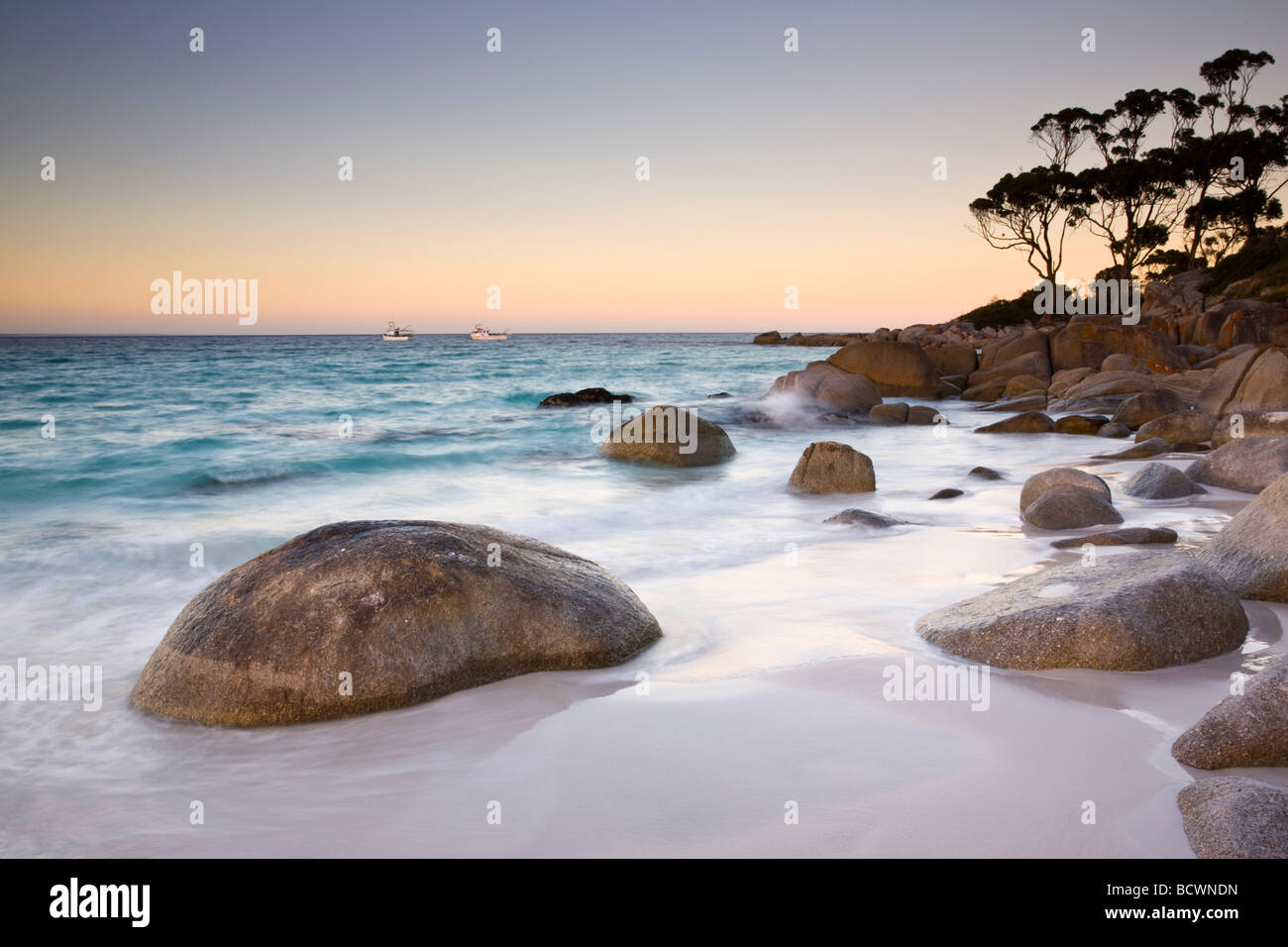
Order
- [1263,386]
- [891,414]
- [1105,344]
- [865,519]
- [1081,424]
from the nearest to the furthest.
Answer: [865,519] → [1263,386] → [1081,424] → [891,414] → [1105,344]

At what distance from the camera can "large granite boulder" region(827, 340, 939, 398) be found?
903 inches

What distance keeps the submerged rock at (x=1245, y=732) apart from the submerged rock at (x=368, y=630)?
7.69 ft

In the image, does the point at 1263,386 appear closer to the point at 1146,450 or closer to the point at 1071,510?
the point at 1146,450

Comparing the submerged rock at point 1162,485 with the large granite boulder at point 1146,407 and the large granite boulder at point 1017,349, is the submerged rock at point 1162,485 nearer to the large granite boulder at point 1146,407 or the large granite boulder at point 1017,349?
the large granite boulder at point 1146,407

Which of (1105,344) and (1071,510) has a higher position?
(1105,344)

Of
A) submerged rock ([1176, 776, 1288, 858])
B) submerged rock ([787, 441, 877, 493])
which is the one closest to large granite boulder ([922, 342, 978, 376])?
submerged rock ([787, 441, 877, 493])

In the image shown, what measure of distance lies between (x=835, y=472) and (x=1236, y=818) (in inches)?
280

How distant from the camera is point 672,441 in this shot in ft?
38.6

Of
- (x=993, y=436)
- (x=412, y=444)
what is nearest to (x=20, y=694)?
(x=412, y=444)

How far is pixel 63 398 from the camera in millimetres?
21781

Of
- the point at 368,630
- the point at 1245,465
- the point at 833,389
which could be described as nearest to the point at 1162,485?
the point at 1245,465

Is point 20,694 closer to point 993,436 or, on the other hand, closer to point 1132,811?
point 1132,811

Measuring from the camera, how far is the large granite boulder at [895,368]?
75.3 ft
